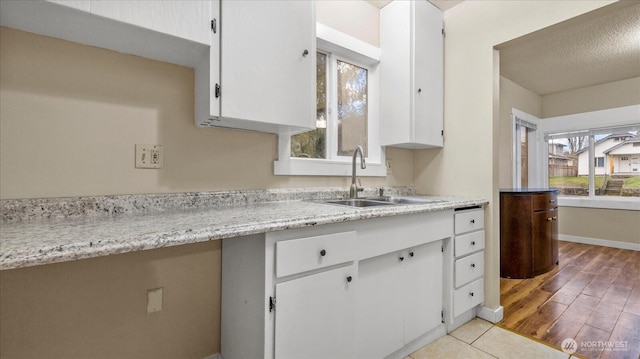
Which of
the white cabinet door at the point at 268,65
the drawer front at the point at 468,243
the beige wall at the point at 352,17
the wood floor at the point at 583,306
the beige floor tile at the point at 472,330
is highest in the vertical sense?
the beige wall at the point at 352,17

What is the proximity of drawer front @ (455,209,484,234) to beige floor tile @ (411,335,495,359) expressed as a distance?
66 centimetres

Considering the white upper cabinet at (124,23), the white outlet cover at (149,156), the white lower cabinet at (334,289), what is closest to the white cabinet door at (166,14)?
the white upper cabinet at (124,23)

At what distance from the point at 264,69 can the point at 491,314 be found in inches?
84.7

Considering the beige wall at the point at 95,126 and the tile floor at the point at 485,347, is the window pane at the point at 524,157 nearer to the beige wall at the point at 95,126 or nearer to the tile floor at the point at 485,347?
the tile floor at the point at 485,347

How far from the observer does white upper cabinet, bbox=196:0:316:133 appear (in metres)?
1.25

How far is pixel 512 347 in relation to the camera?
1.68m

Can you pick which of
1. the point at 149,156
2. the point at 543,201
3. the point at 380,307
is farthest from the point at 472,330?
the point at 149,156

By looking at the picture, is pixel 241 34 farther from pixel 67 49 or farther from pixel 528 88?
pixel 528 88

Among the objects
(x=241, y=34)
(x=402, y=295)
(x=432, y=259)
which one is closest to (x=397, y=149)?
(x=432, y=259)

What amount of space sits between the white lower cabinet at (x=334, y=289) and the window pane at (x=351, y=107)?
0.91 m

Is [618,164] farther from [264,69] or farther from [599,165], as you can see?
[264,69]

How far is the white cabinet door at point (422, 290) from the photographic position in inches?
61.6

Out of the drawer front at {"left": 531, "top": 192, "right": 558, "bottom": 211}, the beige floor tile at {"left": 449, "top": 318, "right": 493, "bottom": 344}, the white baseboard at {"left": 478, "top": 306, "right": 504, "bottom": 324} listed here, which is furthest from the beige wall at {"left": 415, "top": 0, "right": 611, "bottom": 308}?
the drawer front at {"left": 531, "top": 192, "right": 558, "bottom": 211}

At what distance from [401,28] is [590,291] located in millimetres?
2760
